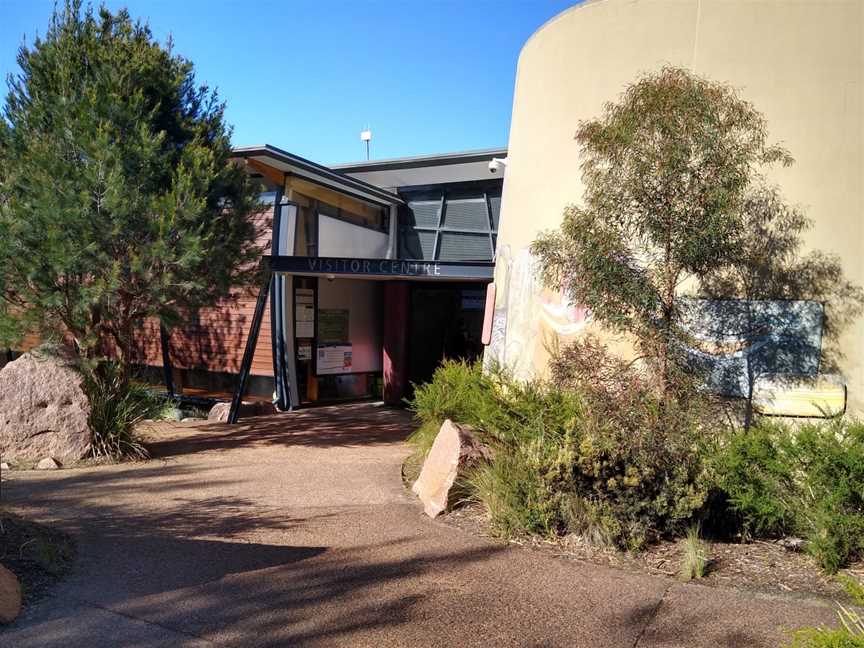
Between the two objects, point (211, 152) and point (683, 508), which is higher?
point (211, 152)

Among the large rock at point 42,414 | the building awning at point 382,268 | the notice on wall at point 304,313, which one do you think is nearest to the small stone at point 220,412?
the notice on wall at point 304,313

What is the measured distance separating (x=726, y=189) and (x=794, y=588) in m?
3.14

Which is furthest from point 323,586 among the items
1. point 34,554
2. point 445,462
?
point 445,462

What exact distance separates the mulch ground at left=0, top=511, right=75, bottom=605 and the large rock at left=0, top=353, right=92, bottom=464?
354 centimetres

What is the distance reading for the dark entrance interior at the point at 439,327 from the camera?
640 inches

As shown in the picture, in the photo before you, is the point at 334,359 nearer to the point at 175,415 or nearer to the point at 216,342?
the point at 216,342

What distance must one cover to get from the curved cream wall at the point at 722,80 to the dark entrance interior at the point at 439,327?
18.7 ft

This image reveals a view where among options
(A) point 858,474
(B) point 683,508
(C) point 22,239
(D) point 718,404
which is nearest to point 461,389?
(D) point 718,404

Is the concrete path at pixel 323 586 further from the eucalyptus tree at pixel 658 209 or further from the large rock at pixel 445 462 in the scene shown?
the eucalyptus tree at pixel 658 209

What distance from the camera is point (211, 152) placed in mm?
10062

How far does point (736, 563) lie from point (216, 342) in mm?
12094

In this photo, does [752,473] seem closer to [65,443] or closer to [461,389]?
[461,389]

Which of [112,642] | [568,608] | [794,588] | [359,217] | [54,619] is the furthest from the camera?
[359,217]

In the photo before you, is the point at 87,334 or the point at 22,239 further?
the point at 87,334
